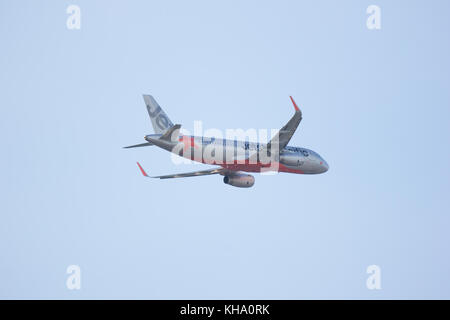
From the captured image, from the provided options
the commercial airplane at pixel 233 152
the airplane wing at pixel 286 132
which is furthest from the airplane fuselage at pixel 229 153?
the airplane wing at pixel 286 132

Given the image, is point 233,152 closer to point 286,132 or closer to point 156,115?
point 286,132

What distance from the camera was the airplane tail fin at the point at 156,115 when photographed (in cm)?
6116

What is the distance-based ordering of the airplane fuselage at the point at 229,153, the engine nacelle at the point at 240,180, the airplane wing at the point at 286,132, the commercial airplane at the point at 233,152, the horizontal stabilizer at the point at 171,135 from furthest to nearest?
the engine nacelle at the point at 240,180
the airplane fuselage at the point at 229,153
the commercial airplane at the point at 233,152
the horizontal stabilizer at the point at 171,135
the airplane wing at the point at 286,132

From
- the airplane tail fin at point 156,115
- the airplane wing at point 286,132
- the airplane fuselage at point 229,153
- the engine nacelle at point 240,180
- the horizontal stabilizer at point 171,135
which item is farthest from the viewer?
the engine nacelle at point 240,180

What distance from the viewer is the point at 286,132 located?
5391 centimetres

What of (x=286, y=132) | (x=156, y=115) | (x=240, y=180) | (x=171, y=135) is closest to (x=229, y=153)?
(x=240, y=180)

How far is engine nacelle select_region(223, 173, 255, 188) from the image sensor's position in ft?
208

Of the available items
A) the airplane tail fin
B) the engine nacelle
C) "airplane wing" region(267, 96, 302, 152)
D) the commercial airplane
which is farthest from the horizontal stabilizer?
the engine nacelle

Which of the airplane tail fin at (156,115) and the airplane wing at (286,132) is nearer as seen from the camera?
the airplane wing at (286,132)

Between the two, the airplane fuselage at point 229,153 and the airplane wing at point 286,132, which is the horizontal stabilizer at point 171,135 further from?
the airplane wing at point 286,132

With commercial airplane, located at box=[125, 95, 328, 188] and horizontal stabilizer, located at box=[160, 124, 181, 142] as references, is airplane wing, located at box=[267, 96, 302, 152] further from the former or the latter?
horizontal stabilizer, located at box=[160, 124, 181, 142]
